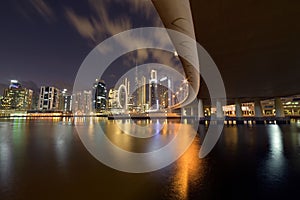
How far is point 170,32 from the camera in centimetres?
1070

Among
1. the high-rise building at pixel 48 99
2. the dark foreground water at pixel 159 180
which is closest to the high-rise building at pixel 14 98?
the high-rise building at pixel 48 99

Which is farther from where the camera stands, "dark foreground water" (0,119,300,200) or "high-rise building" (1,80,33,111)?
"high-rise building" (1,80,33,111)

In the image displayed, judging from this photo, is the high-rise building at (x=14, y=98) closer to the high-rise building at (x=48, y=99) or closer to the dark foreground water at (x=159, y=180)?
the high-rise building at (x=48, y=99)

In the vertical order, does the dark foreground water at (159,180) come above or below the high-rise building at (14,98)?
below

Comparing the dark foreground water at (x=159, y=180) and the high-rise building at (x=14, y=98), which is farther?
the high-rise building at (x=14, y=98)

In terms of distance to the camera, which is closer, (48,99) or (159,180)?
(159,180)

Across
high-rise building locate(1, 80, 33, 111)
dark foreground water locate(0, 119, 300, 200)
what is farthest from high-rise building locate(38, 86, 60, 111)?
dark foreground water locate(0, 119, 300, 200)

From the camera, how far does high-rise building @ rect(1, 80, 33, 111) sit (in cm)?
16512

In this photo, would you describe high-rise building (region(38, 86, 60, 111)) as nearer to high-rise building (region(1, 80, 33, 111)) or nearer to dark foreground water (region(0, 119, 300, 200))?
high-rise building (region(1, 80, 33, 111))

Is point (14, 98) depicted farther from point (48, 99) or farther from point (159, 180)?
point (159, 180)

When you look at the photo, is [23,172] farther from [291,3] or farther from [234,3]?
[291,3]

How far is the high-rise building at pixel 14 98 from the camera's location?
542 ft

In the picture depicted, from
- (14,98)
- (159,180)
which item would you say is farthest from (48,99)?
(159,180)

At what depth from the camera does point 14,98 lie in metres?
166
